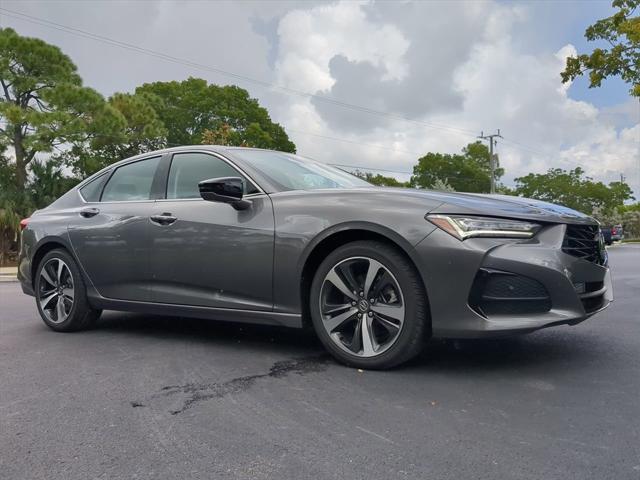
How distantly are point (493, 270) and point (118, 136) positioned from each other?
2071 centimetres

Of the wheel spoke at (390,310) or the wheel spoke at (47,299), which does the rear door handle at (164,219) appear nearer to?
the wheel spoke at (47,299)

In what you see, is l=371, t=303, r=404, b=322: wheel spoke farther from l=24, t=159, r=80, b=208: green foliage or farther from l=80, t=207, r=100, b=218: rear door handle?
l=24, t=159, r=80, b=208: green foliage

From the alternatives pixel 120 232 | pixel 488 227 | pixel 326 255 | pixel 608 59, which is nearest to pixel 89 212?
pixel 120 232

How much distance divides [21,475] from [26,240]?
12.0 feet

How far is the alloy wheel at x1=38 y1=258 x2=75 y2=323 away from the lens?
500 cm

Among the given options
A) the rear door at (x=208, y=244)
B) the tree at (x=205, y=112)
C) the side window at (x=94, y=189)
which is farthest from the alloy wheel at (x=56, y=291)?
the tree at (x=205, y=112)

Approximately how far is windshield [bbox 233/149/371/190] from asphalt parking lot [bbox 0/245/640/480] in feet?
3.89

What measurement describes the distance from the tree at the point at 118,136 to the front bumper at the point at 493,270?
19.8 m

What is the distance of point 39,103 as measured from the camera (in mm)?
20281

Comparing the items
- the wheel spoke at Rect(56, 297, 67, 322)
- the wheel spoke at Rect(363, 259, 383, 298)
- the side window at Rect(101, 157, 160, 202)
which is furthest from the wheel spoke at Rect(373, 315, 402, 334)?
the wheel spoke at Rect(56, 297, 67, 322)

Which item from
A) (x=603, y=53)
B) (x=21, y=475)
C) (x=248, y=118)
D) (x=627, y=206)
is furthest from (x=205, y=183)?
(x=627, y=206)

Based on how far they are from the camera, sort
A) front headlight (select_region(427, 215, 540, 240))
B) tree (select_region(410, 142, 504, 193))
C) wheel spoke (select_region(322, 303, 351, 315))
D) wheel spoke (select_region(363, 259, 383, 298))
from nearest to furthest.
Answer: front headlight (select_region(427, 215, 540, 240))
wheel spoke (select_region(363, 259, 383, 298))
wheel spoke (select_region(322, 303, 351, 315))
tree (select_region(410, 142, 504, 193))

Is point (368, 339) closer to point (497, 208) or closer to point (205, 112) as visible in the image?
point (497, 208)

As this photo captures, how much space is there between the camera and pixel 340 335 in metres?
3.57
